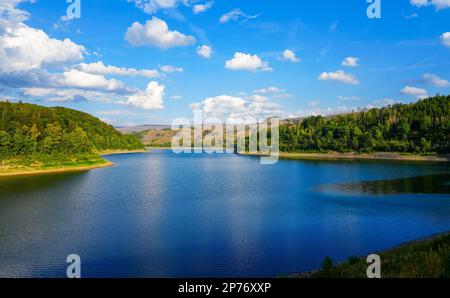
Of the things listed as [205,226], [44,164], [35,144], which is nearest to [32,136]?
[35,144]

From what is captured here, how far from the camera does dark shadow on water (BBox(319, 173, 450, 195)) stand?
1946 inches

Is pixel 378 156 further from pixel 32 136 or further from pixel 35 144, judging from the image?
pixel 32 136

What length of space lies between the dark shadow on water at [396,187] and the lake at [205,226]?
0.27 meters

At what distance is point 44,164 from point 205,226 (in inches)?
2581

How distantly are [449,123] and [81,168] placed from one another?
11803 centimetres

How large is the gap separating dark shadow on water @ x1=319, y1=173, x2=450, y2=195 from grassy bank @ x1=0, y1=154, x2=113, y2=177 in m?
61.7

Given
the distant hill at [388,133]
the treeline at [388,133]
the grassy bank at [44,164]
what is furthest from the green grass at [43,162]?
the treeline at [388,133]

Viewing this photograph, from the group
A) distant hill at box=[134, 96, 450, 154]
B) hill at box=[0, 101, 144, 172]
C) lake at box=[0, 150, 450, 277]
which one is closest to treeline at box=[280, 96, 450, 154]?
distant hill at box=[134, 96, 450, 154]

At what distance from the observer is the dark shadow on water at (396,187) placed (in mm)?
49438

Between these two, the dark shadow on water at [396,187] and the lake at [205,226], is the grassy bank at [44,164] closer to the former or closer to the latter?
the lake at [205,226]
